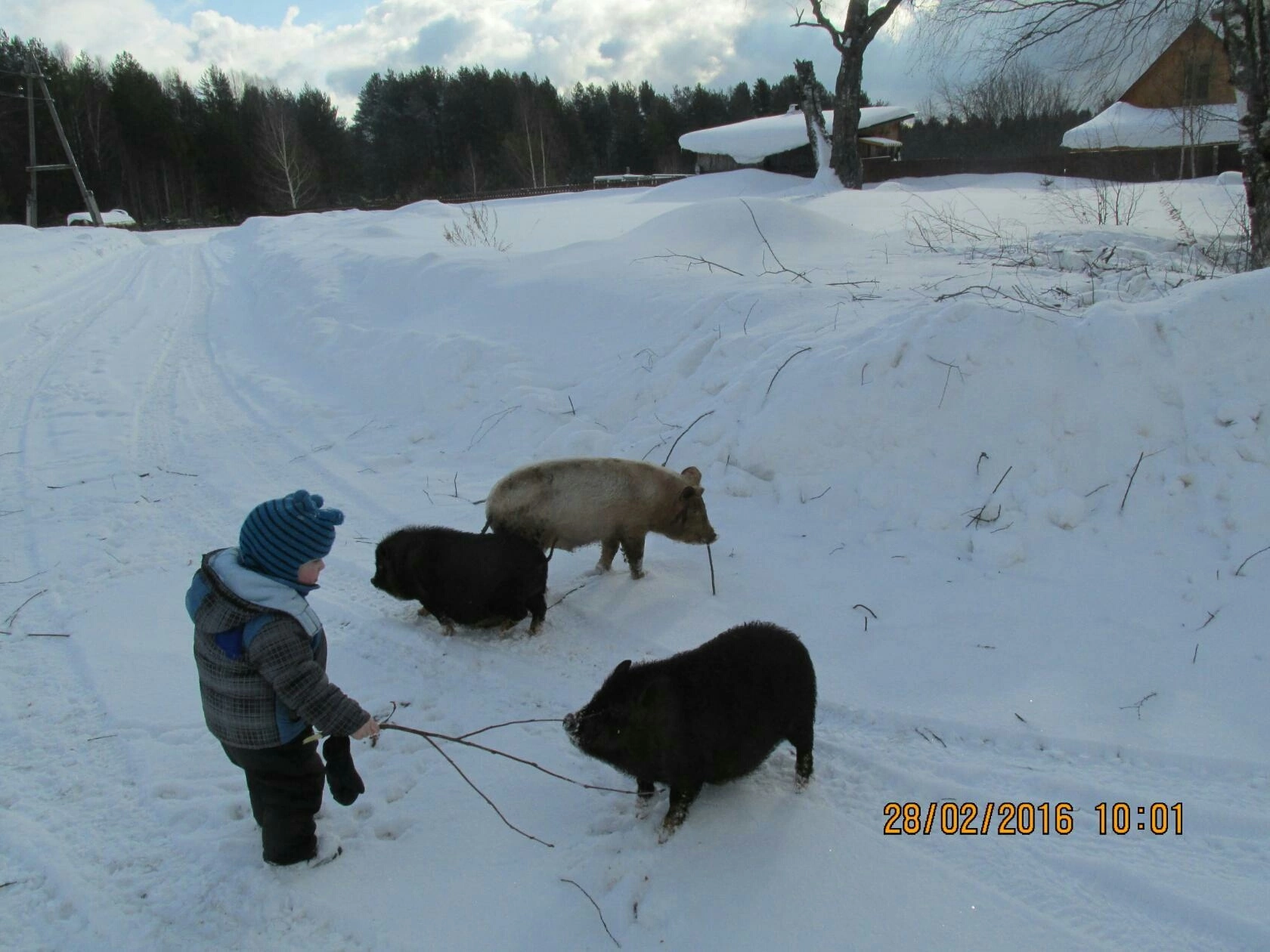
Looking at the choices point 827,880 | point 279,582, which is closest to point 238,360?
point 279,582

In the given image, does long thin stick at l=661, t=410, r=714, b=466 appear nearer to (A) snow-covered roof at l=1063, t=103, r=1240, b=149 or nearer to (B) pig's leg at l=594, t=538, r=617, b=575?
(B) pig's leg at l=594, t=538, r=617, b=575

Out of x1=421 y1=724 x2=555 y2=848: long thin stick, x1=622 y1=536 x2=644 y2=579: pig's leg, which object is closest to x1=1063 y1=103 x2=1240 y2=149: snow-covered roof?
x1=622 y1=536 x2=644 y2=579: pig's leg

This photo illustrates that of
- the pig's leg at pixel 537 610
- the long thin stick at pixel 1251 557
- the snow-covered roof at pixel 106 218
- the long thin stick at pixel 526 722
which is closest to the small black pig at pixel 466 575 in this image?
the pig's leg at pixel 537 610

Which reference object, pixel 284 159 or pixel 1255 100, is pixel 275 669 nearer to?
pixel 1255 100

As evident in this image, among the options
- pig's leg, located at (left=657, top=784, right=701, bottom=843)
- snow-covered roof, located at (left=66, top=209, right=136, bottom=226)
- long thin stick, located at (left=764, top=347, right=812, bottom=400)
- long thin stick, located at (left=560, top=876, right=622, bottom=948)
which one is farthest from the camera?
snow-covered roof, located at (left=66, top=209, right=136, bottom=226)

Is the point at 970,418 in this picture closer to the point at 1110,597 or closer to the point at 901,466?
the point at 901,466

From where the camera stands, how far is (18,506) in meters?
6.79

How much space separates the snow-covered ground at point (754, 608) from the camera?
2.95 metres

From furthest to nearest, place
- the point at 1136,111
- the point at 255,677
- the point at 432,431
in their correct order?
the point at 1136,111 → the point at 432,431 → the point at 255,677

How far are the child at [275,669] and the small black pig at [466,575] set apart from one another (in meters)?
1.57

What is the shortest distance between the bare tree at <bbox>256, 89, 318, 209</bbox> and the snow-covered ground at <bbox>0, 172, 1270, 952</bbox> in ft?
170

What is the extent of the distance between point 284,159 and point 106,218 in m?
13.0

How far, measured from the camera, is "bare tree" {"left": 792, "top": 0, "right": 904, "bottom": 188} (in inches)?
893

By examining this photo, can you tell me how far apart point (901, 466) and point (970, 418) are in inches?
25.3
